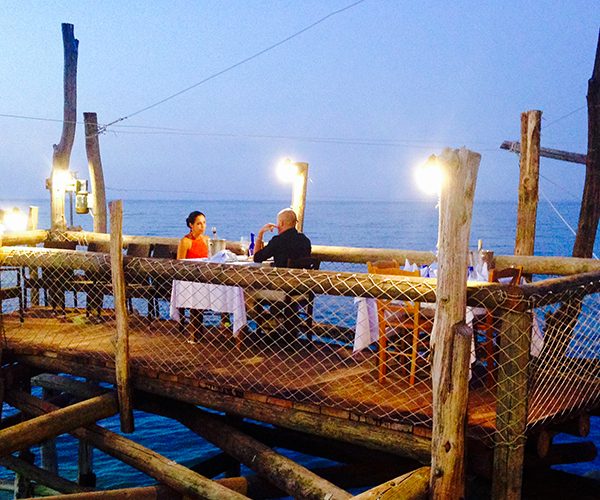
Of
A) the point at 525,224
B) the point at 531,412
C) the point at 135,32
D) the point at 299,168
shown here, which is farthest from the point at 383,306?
the point at 135,32

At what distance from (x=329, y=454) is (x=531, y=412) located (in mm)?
2650

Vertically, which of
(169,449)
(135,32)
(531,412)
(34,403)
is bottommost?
(169,449)

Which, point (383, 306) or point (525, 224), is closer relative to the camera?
point (383, 306)

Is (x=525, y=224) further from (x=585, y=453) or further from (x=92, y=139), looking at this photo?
(x=92, y=139)

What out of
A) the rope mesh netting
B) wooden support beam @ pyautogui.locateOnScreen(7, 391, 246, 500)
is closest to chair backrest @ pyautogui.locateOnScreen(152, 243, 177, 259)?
the rope mesh netting

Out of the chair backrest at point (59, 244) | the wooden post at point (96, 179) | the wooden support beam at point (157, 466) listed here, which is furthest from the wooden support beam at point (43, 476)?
the wooden post at point (96, 179)

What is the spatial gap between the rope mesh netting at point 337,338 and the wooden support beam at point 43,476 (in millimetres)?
1345

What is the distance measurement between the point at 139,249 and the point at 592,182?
6123 millimetres

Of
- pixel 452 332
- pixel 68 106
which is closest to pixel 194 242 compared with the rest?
pixel 452 332

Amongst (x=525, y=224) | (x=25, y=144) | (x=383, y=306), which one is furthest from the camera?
(x=25, y=144)

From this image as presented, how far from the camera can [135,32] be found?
390 ft

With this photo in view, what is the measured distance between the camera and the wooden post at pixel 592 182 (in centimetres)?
940

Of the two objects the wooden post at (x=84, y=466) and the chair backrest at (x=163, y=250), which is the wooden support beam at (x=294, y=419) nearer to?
the chair backrest at (x=163, y=250)

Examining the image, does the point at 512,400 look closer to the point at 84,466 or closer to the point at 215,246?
the point at 215,246
